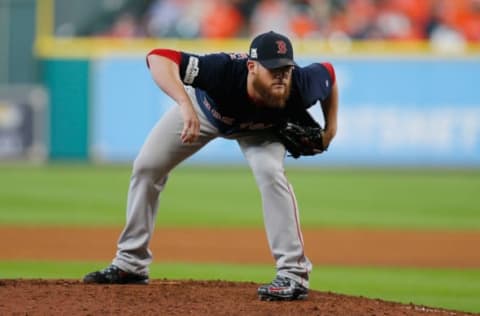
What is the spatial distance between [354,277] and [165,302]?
2588mm

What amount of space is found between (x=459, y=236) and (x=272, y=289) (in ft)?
17.7

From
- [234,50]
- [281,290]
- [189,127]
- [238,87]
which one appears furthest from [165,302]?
[234,50]

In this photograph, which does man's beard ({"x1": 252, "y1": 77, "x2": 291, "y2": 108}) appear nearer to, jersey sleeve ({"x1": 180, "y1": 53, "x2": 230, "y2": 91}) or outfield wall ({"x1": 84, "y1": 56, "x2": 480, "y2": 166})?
jersey sleeve ({"x1": 180, "y1": 53, "x2": 230, "y2": 91})

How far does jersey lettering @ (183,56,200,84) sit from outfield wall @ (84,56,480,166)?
13.9 m

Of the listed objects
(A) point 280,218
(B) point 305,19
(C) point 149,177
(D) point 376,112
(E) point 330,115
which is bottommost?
(A) point 280,218

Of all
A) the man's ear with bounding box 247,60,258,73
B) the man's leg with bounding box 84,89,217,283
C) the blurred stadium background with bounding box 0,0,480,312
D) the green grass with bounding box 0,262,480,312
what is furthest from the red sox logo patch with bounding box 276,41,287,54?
the blurred stadium background with bounding box 0,0,480,312

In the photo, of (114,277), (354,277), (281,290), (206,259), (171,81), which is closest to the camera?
(171,81)

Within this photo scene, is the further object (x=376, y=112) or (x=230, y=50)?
(x=230, y=50)

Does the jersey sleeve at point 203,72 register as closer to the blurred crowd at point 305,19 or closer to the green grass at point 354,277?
the green grass at point 354,277

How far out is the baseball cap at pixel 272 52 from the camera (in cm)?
529

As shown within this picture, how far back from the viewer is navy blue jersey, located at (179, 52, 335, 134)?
551 cm

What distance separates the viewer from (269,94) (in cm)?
538

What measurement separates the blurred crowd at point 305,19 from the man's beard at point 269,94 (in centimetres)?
1528

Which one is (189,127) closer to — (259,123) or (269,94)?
(269,94)
